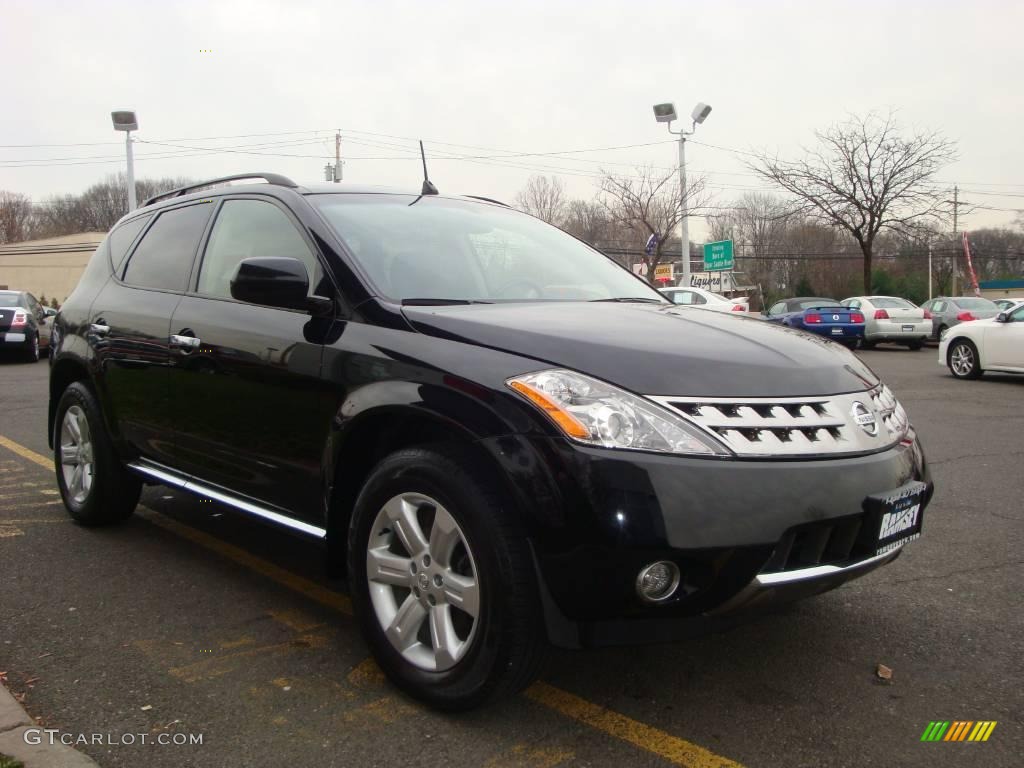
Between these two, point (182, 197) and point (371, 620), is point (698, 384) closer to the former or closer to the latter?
point (371, 620)

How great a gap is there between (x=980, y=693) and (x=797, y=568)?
3.06ft

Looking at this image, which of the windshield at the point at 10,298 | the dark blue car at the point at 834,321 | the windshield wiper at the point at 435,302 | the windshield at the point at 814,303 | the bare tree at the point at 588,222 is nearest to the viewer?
the windshield wiper at the point at 435,302

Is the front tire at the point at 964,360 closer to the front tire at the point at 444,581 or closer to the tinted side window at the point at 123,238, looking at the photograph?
the tinted side window at the point at 123,238

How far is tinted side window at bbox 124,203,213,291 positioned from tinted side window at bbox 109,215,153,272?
138 millimetres

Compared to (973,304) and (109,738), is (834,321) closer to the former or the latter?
(973,304)

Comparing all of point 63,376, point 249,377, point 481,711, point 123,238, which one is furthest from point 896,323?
point 481,711

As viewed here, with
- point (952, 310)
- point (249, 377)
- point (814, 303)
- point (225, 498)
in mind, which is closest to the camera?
point (249, 377)

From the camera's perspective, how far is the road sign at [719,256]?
28.8m

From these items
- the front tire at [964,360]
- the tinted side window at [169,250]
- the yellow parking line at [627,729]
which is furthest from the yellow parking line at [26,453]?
the front tire at [964,360]

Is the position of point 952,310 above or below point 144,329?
below

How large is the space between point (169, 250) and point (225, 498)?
141cm

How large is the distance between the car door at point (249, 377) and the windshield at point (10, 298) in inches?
639

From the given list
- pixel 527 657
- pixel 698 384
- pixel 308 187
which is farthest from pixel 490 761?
pixel 308 187

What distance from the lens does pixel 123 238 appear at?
16.5ft
